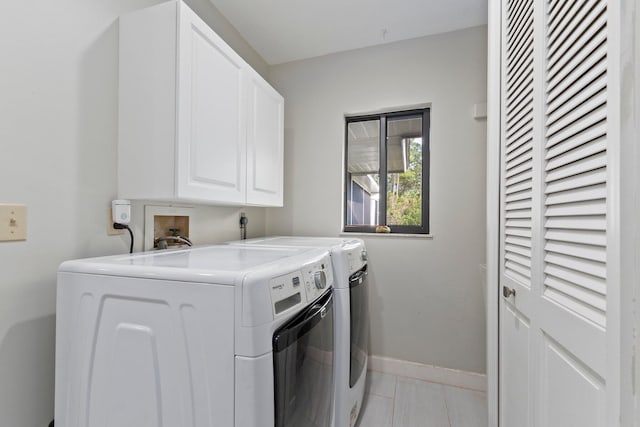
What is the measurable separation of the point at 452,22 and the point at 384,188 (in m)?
1.25

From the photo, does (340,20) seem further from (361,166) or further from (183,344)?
(183,344)

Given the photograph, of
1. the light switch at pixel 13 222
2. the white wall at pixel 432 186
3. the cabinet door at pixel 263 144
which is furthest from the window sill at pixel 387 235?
the light switch at pixel 13 222

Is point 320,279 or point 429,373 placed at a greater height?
point 320,279

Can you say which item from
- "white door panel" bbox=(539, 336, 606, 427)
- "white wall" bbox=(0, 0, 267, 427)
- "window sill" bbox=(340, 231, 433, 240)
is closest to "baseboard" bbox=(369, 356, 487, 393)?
"window sill" bbox=(340, 231, 433, 240)

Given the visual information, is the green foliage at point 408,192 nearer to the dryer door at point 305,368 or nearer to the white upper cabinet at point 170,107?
the dryer door at point 305,368

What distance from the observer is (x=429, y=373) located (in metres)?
2.06

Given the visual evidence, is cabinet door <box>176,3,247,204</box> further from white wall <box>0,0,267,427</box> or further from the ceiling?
the ceiling

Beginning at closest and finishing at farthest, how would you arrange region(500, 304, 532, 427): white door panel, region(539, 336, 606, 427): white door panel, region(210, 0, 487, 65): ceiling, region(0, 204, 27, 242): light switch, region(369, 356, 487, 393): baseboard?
region(539, 336, 606, 427): white door panel, region(0, 204, 27, 242): light switch, region(500, 304, 532, 427): white door panel, region(210, 0, 487, 65): ceiling, region(369, 356, 487, 393): baseboard

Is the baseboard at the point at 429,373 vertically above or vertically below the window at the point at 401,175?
below

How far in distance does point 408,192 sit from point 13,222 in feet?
7.38

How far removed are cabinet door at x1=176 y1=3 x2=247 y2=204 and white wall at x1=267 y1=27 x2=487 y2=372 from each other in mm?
894

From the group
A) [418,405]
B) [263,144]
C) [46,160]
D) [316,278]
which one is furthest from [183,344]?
[418,405]

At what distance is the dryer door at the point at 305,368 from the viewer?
0.77m

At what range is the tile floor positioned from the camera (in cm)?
167
